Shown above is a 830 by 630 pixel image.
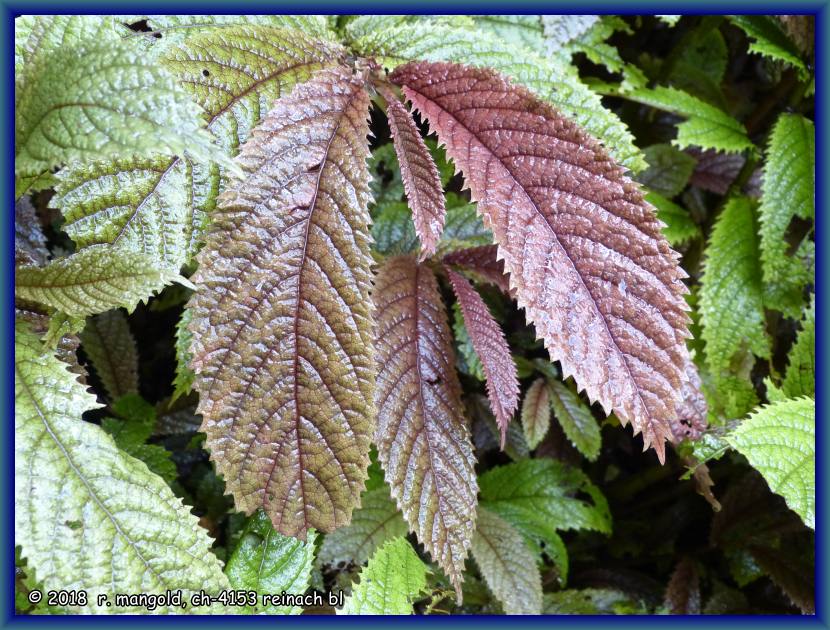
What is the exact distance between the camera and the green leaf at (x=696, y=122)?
52.0 inches

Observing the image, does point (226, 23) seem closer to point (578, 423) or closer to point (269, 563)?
point (269, 563)

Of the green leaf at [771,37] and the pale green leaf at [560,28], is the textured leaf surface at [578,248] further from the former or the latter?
the green leaf at [771,37]

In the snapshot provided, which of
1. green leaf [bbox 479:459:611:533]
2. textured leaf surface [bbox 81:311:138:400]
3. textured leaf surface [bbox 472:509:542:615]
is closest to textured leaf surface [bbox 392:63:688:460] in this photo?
textured leaf surface [bbox 472:509:542:615]

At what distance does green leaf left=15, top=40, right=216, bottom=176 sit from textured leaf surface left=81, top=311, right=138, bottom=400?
67 cm

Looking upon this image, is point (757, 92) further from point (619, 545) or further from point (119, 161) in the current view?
point (119, 161)

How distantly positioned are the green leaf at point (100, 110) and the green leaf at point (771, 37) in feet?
3.63

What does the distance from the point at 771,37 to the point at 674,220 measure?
1.26ft

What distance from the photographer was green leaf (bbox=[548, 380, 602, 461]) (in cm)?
134

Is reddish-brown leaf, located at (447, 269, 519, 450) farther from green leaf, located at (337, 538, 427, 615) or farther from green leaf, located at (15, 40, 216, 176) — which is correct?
green leaf, located at (15, 40, 216, 176)

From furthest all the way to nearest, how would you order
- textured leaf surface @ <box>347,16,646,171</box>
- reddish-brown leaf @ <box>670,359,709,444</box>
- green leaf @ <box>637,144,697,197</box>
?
1. green leaf @ <box>637,144,697,197</box>
2. reddish-brown leaf @ <box>670,359,709,444</box>
3. textured leaf surface @ <box>347,16,646,171</box>

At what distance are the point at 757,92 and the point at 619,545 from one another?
115 cm

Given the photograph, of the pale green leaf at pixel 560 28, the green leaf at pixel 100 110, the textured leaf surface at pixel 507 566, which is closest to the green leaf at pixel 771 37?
the pale green leaf at pixel 560 28

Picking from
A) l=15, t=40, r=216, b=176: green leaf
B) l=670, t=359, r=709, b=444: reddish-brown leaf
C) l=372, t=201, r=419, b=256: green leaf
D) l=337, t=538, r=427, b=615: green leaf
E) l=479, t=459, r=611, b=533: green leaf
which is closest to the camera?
l=15, t=40, r=216, b=176: green leaf

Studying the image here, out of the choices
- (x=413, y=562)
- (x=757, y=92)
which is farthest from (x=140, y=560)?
(x=757, y=92)
